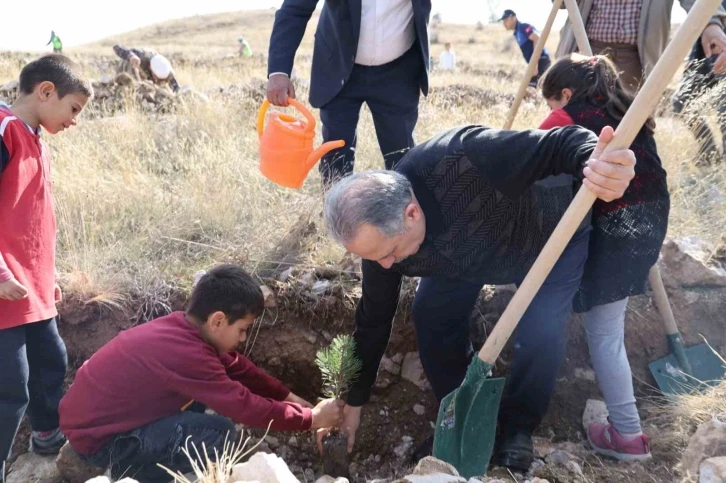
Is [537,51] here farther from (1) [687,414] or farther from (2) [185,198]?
(2) [185,198]

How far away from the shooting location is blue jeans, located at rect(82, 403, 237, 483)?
7.32 ft

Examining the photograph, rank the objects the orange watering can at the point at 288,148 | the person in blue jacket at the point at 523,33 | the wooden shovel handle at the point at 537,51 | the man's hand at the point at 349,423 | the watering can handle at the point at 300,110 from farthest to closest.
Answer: the person in blue jacket at the point at 523,33, the wooden shovel handle at the point at 537,51, the orange watering can at the point at 288,148, the watering can handle at the point at 300,110, the man's hand at the point at 349,423

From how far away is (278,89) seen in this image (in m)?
3.09

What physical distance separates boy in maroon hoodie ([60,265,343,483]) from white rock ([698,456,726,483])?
133 cm

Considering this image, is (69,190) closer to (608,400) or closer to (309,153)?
(309,153)

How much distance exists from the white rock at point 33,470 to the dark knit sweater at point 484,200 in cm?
158

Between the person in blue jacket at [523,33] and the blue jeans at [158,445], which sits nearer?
the blue jeans at [158,445]

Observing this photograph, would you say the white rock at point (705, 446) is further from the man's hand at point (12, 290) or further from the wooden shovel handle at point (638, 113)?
the man's hand at point (12, 290)

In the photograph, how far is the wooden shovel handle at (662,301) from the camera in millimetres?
2711

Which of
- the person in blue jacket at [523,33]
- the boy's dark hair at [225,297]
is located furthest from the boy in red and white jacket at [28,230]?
the person in blue jacket at [523,33]

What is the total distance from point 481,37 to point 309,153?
90.2 ft

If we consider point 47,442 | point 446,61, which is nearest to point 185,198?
point 47,442

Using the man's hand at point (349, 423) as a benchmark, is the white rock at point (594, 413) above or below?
below

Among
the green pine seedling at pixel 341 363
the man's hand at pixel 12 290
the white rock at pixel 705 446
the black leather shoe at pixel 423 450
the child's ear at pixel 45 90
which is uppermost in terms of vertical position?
the child's ear at pixel 45 90
